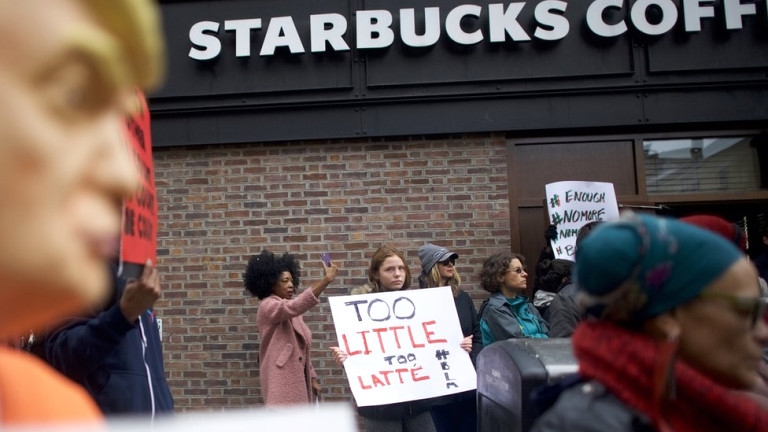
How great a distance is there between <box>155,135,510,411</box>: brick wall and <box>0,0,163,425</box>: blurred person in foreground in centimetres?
528

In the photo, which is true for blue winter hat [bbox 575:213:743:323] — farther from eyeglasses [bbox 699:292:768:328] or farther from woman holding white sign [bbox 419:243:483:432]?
woman holding white sign [bbox 419:243:483:432]

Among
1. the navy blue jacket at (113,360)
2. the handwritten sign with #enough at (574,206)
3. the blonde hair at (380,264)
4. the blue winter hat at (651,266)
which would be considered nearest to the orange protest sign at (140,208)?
the navy blue jacket at (113,360)

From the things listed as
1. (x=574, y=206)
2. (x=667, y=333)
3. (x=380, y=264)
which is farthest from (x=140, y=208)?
(x=574, y=206)

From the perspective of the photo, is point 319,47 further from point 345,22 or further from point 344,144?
point 344,144

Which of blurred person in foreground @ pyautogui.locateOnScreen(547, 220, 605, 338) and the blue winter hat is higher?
the blue winter hat

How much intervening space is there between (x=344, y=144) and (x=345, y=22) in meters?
1.12

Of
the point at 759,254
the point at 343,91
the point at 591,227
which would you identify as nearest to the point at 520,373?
the point at 591,227

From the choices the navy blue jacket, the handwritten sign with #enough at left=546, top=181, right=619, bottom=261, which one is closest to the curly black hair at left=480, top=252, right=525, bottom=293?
the handwritten sign with #enough at left=546, top=181, right=619, bottom=261

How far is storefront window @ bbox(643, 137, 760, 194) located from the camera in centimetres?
606

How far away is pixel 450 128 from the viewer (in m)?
5.98

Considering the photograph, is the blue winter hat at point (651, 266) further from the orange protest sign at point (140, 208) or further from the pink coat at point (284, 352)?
the pink coat at point (284, 352)

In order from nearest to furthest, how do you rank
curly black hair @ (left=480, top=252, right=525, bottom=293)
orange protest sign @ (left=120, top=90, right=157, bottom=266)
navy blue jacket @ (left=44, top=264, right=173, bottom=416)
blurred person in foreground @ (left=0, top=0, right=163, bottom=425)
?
blurred person in foreground @ (left=0, top=0, right=163, bottom=425)
orange protest sign @ (left=120, top=90, right=157, bottom=266)
navy blue jacket @ (left=44, top=264, right=173, bottom=416)
curly black hair @ (left=480, top=252, right=525, bottom=293)

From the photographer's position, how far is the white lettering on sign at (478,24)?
594 cm

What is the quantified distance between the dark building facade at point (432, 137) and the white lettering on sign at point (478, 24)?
0.06ft
